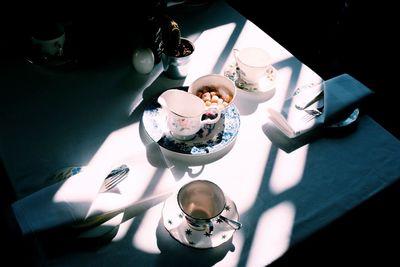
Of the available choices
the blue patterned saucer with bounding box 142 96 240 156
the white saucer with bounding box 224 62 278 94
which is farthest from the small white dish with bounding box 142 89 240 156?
the white saucer with bounding box 224 62 278 94

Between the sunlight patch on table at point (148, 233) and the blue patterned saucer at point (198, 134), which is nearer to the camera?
the sunlight patch on table at point (148, 233)

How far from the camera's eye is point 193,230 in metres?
0.65

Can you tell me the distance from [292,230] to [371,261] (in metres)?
0.90

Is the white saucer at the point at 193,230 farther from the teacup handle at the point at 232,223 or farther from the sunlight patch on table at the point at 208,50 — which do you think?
the sunlight patch on table at the point at 208,50

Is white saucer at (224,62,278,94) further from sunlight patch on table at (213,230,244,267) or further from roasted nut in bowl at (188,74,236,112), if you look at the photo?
sunlight patch on table at (213,230,244,267)

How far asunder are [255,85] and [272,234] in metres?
0.43

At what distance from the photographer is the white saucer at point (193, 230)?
64 centimetres

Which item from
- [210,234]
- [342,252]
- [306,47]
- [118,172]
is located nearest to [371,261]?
[342,252]

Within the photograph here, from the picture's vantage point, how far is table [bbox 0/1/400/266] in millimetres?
641

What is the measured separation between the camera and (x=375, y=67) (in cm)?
212

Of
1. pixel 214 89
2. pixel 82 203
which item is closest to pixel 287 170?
pixel 214 89

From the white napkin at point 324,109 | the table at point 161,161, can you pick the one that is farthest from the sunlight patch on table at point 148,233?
the white napkin at point 324,109

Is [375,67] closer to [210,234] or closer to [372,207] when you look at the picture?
[372,207]

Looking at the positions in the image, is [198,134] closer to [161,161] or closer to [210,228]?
[161,161]
